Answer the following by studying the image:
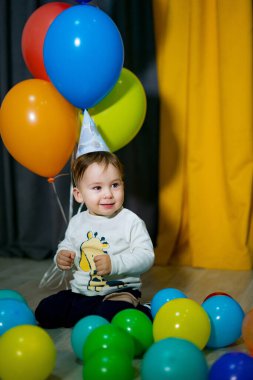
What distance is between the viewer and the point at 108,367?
4.36 feet

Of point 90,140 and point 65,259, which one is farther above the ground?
point 90,140

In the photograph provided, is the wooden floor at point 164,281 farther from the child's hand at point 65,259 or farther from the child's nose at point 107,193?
the child's nose at point 107,193

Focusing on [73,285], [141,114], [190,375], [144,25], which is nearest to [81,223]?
[73,285]

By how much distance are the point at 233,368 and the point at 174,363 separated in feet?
0.45

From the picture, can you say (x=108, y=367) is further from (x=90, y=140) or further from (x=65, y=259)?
(x=90, y=140)

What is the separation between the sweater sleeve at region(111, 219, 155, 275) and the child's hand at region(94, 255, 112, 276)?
0.02 meters

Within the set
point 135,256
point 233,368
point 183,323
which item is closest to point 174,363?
point 233,368

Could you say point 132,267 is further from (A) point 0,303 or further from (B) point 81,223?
(A) point 0,303

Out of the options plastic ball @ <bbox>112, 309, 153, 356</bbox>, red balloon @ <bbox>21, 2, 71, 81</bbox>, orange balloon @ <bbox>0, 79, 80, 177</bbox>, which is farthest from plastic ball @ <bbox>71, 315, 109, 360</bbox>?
red balloon @ <bbox>21, 2, 71, 81</bbox>

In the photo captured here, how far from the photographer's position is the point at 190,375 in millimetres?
1283

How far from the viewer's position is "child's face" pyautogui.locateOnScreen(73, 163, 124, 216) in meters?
1.94

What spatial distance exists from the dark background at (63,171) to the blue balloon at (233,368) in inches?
61.8

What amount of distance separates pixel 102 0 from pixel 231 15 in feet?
2.03

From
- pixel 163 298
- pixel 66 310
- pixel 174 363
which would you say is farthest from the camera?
pixel 66 310
